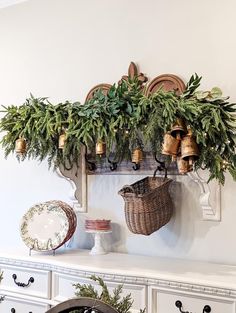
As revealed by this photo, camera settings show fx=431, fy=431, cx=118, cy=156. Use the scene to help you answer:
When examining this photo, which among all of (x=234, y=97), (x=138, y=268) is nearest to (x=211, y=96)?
(x=234, y=97)

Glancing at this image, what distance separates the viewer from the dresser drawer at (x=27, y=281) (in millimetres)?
2402

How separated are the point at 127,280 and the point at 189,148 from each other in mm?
700

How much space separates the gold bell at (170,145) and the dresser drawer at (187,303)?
663 millimetres

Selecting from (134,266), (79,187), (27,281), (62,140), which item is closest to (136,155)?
(62,140)

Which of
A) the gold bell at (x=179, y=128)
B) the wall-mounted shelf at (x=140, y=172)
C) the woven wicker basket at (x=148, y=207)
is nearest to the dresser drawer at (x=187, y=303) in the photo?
the woven wicker basket at (x=148, y=207)

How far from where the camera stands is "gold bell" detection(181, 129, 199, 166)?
2.05 metres

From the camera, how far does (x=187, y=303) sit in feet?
6.45

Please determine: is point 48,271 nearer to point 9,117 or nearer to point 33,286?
point 33,286

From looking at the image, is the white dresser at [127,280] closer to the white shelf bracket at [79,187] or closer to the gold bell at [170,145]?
the white shelf bracket at [79,187]

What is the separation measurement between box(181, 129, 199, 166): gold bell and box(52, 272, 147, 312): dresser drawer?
0.66 m

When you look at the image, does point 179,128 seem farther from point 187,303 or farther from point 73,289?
point 73,289

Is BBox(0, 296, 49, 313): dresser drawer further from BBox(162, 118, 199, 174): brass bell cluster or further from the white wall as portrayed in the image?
BBox(162, 118, 199, 174): brass bell cluster

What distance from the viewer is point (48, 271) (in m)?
2.39

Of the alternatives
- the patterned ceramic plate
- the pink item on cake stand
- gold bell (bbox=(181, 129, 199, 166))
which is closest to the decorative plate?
the patterned ceramic plate
